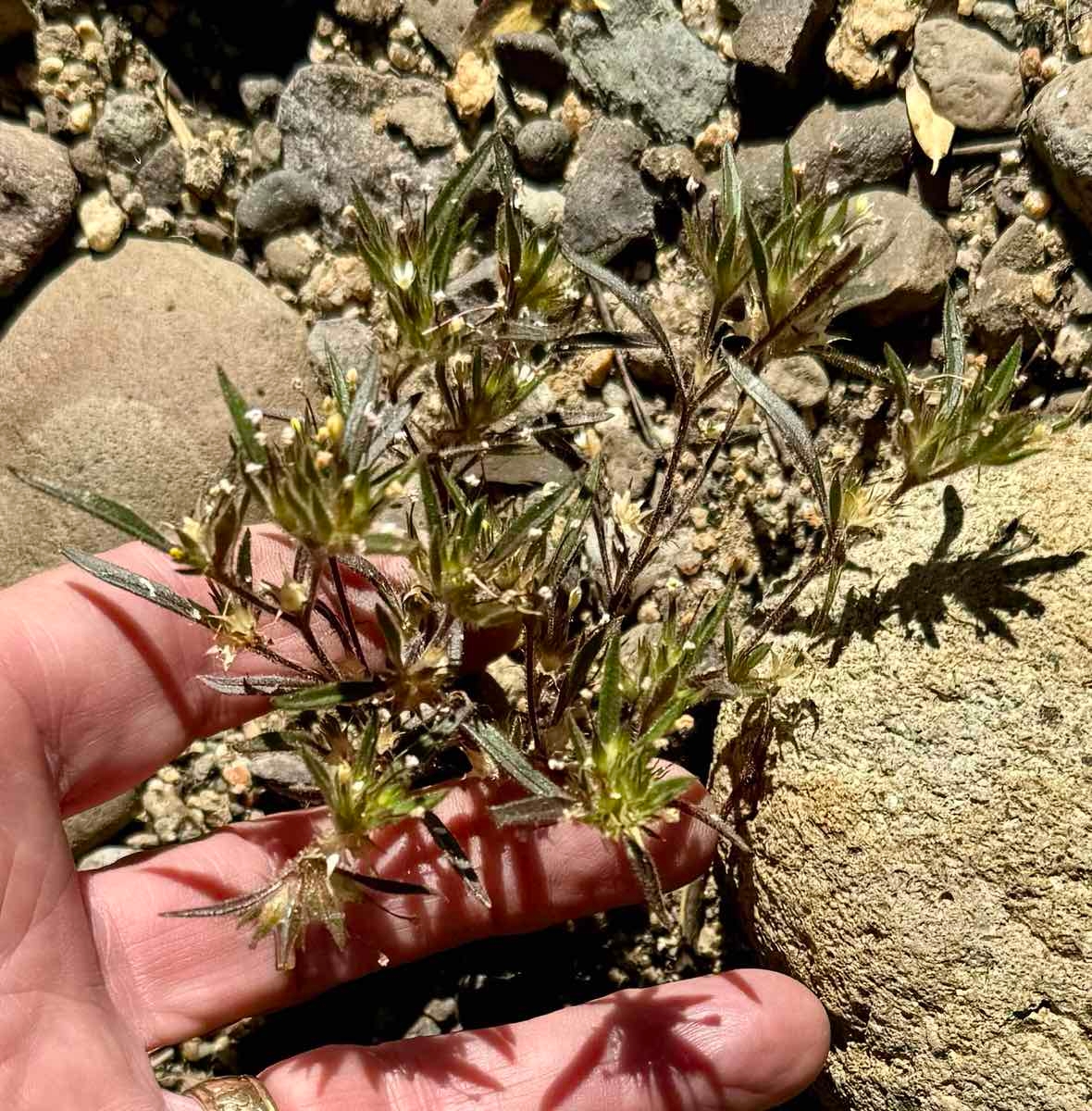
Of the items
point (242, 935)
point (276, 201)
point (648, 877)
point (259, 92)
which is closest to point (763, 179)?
point (276, 201)

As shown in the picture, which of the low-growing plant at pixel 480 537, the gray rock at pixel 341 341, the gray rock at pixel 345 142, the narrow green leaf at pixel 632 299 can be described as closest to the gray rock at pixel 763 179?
the low-growing plant at pixel 480 537

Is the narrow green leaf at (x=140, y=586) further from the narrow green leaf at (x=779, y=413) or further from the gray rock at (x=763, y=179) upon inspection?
the gray rock at (x=763, y=179)

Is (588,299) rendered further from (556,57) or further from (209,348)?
(209,348)

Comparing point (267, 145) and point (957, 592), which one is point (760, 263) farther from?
point (267, 145)

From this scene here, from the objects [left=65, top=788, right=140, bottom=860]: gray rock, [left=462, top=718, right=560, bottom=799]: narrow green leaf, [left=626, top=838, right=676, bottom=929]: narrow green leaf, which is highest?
[left=462, top=718, right=560, bottom=799]: narrow green leaf

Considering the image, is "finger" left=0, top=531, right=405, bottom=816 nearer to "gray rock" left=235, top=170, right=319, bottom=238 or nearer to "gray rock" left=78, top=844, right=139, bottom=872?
"gray rock" left=78, top=844, right=139, bottom=872

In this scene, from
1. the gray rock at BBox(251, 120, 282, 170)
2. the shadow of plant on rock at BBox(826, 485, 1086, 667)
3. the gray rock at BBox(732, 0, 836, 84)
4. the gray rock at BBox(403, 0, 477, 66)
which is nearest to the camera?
the shadow of plant on rock at BBox(826, 485, 1086, 667)

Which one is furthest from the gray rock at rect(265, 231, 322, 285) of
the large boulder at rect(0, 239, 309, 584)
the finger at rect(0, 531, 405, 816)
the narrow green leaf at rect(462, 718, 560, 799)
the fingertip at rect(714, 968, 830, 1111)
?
the fingertip at rect(714, 968, 830, 1111)
